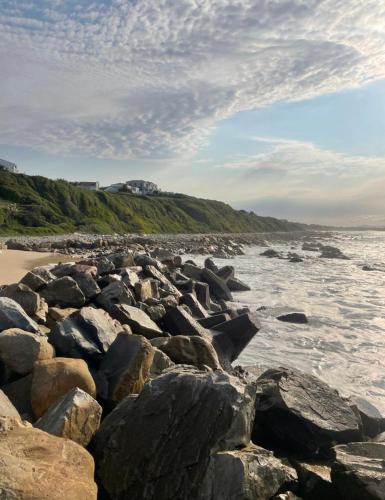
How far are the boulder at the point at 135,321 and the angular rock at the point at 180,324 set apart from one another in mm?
724

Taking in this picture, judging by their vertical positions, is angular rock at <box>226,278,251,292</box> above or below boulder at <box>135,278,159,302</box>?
below

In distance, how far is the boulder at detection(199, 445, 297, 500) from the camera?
324 cm

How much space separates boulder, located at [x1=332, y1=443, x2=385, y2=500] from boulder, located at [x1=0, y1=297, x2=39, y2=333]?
3903 millimetres

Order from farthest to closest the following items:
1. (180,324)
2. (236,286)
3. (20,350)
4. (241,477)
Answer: (236,286), (180,324), (20,350), (241,477)

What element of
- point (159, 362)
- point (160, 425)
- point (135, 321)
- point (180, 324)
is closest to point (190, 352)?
point (159, 362)

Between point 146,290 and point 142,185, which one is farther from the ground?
point 142,185

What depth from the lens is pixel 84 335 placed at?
566 cm

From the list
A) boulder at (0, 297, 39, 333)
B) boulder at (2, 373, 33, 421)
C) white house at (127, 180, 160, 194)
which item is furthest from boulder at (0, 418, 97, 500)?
white house at (127, 180, 160, 194)

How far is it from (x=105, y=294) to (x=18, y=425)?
5.40 metres

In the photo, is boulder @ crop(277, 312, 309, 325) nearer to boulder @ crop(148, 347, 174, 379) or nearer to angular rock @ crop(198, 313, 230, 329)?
angular rock @ crop(198, 313, 230, 329)

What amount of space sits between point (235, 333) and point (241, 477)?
501cm

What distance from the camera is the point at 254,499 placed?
326 cm

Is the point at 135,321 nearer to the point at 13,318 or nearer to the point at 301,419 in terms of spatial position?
the point at 13,318

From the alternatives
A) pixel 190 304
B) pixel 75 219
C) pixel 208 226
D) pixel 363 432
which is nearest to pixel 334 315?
pixel 190 304
